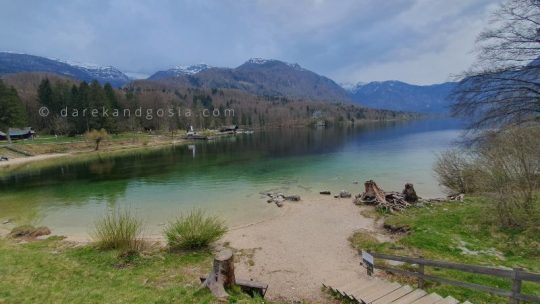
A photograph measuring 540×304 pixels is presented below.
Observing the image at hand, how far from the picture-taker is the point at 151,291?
9469 mm

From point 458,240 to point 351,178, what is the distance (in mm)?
21942

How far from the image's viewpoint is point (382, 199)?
73.3 feet

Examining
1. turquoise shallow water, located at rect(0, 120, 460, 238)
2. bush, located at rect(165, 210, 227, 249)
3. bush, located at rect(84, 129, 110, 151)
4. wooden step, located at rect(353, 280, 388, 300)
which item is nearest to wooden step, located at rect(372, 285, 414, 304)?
wooden step, located at rect(353, 280, 388, 300)

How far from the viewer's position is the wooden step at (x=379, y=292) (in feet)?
25.4

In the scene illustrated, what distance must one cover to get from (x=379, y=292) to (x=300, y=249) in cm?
675

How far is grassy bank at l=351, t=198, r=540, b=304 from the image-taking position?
9.30 meters

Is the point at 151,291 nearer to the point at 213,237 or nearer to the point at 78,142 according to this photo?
the point at 213,237

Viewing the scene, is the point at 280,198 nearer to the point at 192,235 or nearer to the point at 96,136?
the point at 192,235

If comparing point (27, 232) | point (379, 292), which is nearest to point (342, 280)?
point (379, 292)

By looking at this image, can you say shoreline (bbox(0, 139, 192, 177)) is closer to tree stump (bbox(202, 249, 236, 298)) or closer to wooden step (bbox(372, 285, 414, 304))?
tree stump (bbox(202, 249, 236, 298))

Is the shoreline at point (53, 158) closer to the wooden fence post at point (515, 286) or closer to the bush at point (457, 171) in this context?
the bush at point (457, 171)

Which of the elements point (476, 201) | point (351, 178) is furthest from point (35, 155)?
point (476, 201)

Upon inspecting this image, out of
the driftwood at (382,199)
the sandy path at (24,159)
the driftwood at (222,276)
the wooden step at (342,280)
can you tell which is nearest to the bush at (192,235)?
the driftwood at (222,276)

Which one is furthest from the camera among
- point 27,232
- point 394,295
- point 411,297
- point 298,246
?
point 27,232
